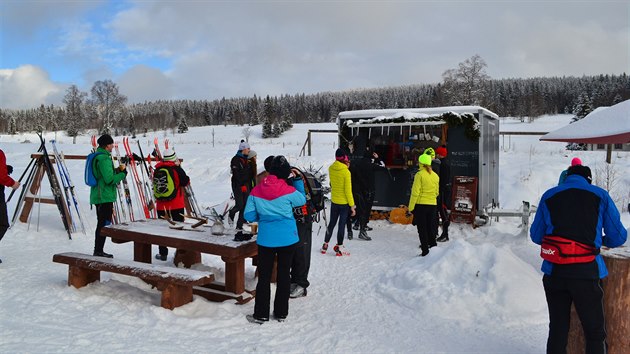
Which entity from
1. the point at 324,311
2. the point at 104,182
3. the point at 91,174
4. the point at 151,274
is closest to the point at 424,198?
the point at 324,311

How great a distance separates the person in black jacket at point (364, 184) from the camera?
28.8 feet

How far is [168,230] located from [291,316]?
1.96 meters

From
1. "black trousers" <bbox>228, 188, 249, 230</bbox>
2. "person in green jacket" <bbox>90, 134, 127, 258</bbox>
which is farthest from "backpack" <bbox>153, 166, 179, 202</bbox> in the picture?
"black trousers" <bbox>228, 188, 249, 230</bbox>

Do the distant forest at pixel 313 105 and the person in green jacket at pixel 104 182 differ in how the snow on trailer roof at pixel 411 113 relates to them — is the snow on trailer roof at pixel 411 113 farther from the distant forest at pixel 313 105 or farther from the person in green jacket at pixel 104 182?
the distant forest at pixel 313 105

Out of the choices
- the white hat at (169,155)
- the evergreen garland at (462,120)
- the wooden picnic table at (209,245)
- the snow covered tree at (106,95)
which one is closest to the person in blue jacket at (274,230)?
the wooden picnic table at (209,245)

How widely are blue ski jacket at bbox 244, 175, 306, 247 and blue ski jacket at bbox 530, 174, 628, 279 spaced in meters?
2.26

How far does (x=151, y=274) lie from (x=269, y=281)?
45.7 inches

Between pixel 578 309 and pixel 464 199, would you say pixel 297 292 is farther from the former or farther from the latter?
pixel 464 199

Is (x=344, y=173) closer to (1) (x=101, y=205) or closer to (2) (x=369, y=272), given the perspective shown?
(2) (x=369, y=272)

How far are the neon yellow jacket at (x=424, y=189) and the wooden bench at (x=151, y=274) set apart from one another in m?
3.88

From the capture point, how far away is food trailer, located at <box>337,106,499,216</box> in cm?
1009

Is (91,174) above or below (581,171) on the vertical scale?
below

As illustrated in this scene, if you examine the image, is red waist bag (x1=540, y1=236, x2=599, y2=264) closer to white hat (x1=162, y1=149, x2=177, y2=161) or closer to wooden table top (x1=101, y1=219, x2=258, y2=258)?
wooden table top (x1=101, y1=219, x2=258, y2=258)

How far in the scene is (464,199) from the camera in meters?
10.0
